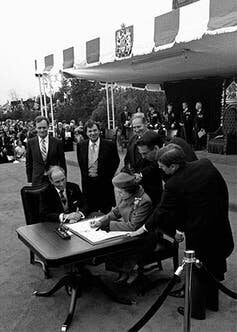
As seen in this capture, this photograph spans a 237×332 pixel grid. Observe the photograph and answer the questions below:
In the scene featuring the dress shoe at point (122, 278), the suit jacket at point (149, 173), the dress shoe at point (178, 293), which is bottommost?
the dress shoe at point (178, 293)

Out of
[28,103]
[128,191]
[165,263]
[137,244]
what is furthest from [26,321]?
[28,103]

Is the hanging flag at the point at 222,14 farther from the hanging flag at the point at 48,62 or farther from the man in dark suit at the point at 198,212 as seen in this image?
the hanging flag at the point at 48,62

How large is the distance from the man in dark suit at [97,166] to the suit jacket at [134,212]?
106 centimetres

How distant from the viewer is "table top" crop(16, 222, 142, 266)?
90.9 inches

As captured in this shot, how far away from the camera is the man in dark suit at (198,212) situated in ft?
7.66

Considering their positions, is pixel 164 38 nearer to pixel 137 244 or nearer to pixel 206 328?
pixel 137 244

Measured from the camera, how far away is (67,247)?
2.46 metres

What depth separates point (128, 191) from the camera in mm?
2730

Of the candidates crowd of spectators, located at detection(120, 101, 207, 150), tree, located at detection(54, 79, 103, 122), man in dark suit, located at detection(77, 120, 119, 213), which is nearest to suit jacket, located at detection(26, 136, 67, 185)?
man in dark suit, located at detection(77, 120, 119, 213)

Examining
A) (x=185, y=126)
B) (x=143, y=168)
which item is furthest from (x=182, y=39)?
(x=185, y=126)

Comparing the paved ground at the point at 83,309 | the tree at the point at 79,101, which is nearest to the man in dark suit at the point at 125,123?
the paved ground at the point at 83,309

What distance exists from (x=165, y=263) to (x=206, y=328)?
1089mm

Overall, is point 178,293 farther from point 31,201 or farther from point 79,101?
point 79,101

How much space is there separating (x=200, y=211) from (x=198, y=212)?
16 mm
